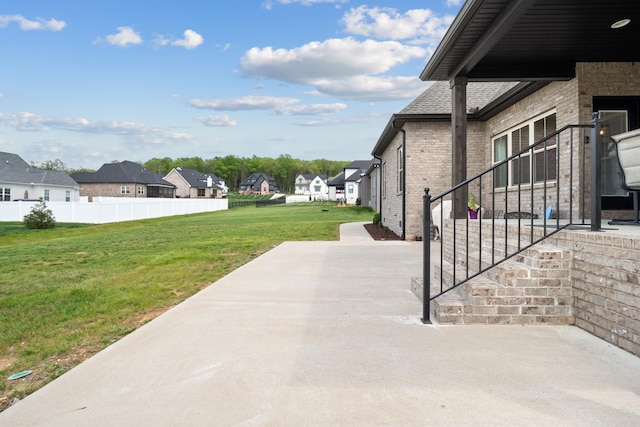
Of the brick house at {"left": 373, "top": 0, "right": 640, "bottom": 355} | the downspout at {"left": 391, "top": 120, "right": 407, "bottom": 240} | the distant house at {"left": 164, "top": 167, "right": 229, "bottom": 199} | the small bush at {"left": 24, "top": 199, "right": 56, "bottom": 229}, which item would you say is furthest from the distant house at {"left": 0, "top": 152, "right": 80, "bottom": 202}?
the downspout at {"left": 391, "top": 120, "right": 407, "bottom": 240}

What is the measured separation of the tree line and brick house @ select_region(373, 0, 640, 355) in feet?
353

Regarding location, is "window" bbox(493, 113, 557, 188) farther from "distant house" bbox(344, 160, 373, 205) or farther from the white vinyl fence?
"distant house" bbox(344, 160, 373, 205)

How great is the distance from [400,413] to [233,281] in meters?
4.34

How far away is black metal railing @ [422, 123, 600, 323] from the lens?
13.6 ft

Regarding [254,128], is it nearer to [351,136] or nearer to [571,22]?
[351,136]

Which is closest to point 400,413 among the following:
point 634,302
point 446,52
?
point 634,302

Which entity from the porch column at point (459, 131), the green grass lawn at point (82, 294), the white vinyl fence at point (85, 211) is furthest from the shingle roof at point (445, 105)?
the white vinyl fence at point (85, 211)

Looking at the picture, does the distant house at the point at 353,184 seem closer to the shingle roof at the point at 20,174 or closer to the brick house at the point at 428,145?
the shingle roof at the point at 20,174

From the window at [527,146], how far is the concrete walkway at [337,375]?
517 cm

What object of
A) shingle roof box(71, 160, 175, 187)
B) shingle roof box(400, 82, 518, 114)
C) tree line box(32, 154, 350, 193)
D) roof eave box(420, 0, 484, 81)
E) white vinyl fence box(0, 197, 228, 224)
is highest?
tree line box(32, 154, 350, 193)

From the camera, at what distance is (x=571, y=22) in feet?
19.3

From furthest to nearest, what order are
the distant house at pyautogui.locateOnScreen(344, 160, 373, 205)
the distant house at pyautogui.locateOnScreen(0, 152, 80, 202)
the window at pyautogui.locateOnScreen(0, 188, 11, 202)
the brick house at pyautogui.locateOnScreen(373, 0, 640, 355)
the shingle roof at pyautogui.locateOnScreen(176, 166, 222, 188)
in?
the shingle roof at pyautogui.locateOnScreen(176, 166, 222, 188) → the distant house at pyautogui.locateOnScreen(344, 160, 373, 205) → the distant house at pyautogui.locateOnScreen(0, 152, 80, 202) → the window at pyautogui.locateOnScreen(0, 188, 11, 202) → the brick house at pyautogui.locateOnScreen(373, 0, 640, 355)

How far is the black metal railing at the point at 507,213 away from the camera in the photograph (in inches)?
163

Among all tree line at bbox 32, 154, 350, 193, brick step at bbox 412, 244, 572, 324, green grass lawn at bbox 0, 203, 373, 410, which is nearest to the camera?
green grass lawn at bbox 0, 203, 373, 410
